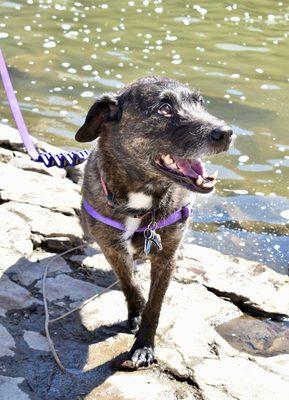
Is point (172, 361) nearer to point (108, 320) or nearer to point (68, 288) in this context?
point (108, 320)

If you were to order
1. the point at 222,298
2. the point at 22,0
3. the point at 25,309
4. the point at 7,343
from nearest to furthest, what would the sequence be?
the point at 7,343 → the point at 25,309 → the point at 222,298 → the point at 22,0

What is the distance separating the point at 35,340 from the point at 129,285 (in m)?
0.77

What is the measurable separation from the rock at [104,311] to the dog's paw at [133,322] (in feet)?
0.29

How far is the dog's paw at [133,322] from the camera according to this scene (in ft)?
15.1

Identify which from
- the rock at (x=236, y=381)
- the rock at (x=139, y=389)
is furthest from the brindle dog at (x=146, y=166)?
the rock at (x=236, y=381)

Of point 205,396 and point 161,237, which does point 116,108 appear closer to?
point 161,237

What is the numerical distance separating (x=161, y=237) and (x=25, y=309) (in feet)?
3.71

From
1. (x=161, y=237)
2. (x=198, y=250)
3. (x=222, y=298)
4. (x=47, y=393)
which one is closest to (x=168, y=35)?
(x=198, y=250)

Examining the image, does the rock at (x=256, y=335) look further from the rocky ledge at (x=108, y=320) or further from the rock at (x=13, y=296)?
the rock at (x=13, y=296)

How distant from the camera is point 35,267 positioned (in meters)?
5.11

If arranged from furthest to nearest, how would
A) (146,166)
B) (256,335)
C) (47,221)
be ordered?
(47,221) < (256,335) < (146,166)

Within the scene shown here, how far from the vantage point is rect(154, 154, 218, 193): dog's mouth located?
3.93m

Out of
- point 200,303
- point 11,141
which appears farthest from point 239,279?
point 11,141

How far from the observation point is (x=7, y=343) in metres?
4.17
